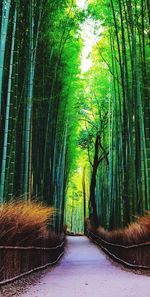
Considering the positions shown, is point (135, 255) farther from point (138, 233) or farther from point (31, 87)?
point (31, 87)

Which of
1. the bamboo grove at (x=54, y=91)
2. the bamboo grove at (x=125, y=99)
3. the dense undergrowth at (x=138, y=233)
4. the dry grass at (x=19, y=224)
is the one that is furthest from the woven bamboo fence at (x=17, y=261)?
the bamboo grove at (x=125, y=99)

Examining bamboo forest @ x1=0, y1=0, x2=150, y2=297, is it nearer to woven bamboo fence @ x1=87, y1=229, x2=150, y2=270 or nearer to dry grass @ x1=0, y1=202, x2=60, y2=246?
dry grass @ x1=0, y1=202, x2=60, y2=246

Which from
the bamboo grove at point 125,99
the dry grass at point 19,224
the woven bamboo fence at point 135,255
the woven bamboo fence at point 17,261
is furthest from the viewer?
the bamboo grove at point 125,99

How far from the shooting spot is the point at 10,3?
17.8 feet

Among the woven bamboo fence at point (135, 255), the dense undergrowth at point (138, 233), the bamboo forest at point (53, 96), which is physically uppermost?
the bamboo forest at point (53, 96)

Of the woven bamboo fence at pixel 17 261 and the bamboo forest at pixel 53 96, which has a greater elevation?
the bamboo forest at pixel 53 96

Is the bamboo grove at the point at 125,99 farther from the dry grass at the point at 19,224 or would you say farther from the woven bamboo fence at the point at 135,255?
the dry grass at the point at 19,224

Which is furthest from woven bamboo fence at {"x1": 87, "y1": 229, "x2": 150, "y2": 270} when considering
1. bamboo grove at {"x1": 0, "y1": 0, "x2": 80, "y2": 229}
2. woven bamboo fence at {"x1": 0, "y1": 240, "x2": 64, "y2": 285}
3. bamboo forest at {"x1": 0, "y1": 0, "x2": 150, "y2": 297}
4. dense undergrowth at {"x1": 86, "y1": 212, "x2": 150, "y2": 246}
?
bamboo grove at {"x1": 0, "y1": 0, "x2": 80, "y2": 229}

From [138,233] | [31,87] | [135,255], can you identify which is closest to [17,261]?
[138,233]

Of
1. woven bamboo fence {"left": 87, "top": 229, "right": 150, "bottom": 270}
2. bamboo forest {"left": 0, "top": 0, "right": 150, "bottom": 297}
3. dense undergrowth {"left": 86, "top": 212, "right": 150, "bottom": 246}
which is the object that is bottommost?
woven bamboo fence {"left": 87, "top": 229, "right": 150, "bottom": 270}

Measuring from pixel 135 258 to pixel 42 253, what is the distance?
1.35m

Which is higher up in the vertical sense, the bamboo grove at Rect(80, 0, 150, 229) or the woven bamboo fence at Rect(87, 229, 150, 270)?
the bamboo grove at Rect(80, 0, 150, 229)

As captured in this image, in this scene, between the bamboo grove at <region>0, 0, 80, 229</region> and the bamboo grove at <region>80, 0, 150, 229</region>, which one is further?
the bamboo grove at <region>80, 0, 150, 229</region>

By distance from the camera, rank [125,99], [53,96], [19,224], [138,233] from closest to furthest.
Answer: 1. [19,224]
2. [138,233]
3. [125,99]
4. [53,96]
